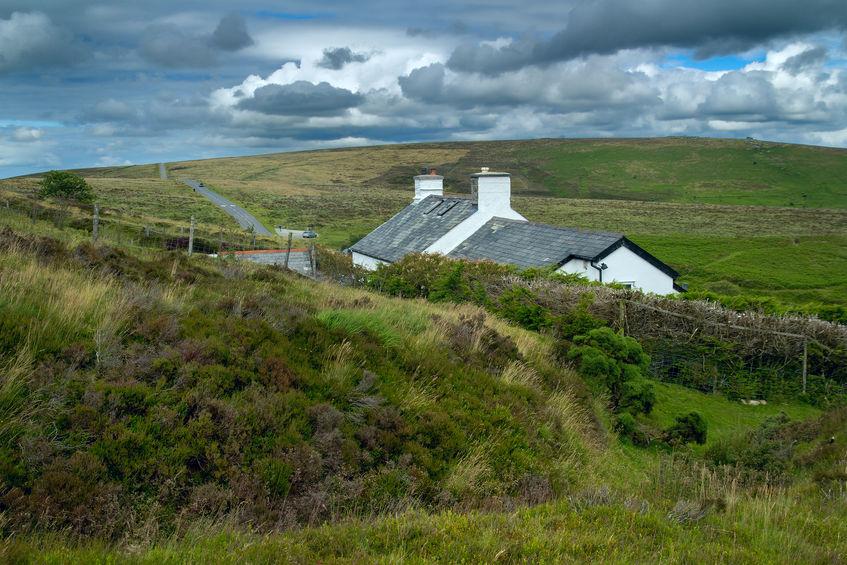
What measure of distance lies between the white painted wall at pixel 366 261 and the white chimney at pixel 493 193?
5.28m

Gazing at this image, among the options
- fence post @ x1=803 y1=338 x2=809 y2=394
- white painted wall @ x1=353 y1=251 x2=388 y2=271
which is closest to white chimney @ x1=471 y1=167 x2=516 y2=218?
white painted wall @ x1=353 y1=251 x2=388 y2=271

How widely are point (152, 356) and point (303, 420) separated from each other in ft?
5.40

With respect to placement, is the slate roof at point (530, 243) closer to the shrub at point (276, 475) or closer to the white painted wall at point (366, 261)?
the white painted wall at point (366, 261)

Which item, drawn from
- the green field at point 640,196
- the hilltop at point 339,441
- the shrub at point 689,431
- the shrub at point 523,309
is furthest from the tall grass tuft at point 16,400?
the green field at point 640,196

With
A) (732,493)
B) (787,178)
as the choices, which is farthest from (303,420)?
(787,178)

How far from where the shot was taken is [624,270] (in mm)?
21234

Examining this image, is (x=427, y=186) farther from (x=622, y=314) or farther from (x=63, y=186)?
(x=63, y=186)

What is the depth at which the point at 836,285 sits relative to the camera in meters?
37.6

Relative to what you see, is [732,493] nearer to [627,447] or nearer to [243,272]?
[627,447]

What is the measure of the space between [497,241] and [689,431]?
1653 cm

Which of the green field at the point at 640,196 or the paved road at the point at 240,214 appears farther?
the paved road at the point at 240,214

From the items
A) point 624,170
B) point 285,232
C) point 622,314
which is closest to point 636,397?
point 622,314

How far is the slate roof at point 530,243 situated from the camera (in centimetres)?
2138

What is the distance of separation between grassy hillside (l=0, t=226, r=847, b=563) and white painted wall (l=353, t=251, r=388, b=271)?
20.7 m
